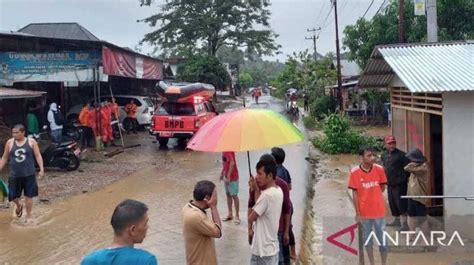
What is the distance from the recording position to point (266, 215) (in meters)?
4.79

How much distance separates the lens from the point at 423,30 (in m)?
22.2

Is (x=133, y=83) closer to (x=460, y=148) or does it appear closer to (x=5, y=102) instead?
(x=5, y=102)

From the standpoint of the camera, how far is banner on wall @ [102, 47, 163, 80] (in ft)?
56.8

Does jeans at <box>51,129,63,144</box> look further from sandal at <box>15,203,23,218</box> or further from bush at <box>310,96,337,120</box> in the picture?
bush at <box>310,96,337,120</box>

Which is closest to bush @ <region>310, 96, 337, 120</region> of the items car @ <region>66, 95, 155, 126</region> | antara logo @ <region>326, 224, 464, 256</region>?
car @ <region>66, 95, 155, 126</region>

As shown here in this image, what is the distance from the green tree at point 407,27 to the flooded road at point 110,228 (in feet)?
35.1

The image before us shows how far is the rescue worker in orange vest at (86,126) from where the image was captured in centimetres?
1787

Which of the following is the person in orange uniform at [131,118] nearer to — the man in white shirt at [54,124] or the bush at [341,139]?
the man in white shirt at [54,124]

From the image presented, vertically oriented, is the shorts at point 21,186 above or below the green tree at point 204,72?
below

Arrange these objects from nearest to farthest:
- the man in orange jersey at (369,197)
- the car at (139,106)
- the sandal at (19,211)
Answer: the man in orange jersey at (369,197) < the sandal at (19,211) < the car at (139,106)

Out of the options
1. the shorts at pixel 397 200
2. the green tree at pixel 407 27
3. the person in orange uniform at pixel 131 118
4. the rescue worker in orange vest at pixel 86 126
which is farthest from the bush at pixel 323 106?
the shorts at pixel 397 200

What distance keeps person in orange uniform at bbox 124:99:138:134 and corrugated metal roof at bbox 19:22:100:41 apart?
1053 cm

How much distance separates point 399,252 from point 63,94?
18454 millimetres

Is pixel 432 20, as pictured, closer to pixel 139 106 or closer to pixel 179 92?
pixel 179 92
